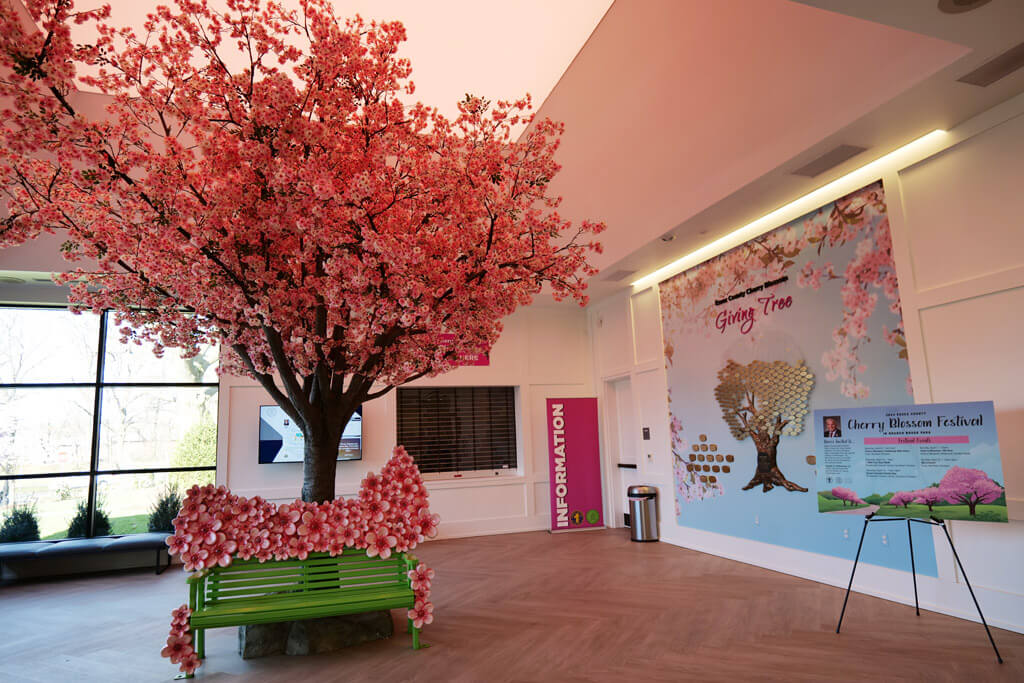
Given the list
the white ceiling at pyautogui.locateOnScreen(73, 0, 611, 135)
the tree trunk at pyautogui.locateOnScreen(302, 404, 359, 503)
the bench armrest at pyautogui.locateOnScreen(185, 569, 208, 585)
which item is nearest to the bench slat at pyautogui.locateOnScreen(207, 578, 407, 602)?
the bench armrest at pyautogui.locateOnScreen(185, 569, 208, 585)

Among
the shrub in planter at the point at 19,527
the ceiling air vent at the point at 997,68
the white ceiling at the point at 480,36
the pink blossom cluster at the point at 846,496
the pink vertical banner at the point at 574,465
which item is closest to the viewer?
the ceiling air vent at the point at 997,68

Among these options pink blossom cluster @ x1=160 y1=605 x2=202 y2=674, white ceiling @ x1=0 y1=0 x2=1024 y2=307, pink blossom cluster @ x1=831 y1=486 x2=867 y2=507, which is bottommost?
pink blossom cluster @ x1=160 y1=605 x2=202 y2=674

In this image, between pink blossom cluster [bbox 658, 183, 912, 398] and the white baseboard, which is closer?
the white baseboard

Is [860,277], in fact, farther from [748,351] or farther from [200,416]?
[200,416]

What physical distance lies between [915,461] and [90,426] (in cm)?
904

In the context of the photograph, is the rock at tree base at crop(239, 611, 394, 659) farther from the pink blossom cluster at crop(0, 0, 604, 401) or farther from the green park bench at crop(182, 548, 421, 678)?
the pink blossom cluster at crop(0, 0, 604, 401)

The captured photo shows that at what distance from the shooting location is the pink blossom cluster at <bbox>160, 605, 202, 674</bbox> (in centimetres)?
335

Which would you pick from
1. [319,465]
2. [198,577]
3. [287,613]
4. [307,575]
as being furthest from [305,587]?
[319,465]

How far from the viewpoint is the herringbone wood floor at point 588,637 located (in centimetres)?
334

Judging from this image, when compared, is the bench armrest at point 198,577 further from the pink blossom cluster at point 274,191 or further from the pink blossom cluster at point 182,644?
the pink blossom cluster at point 274,191

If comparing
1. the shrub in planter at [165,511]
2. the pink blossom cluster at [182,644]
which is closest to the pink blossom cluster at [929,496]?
the pink blossom cluster at [182,644]

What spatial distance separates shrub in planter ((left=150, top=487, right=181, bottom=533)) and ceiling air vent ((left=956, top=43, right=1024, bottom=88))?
354 inches

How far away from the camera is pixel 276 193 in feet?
7.73

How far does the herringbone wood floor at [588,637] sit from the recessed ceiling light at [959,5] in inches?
135
